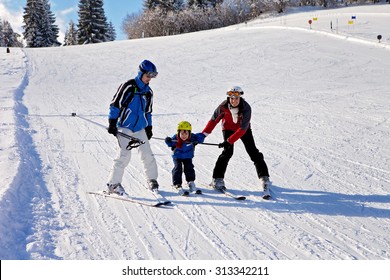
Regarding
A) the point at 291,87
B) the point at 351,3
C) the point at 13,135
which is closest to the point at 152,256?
the point at 13,135

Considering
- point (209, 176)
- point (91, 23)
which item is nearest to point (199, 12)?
point (91, 23)

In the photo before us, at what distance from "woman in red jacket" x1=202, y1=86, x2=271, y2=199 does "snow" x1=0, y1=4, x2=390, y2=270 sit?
304 mm

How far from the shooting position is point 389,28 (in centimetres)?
3247

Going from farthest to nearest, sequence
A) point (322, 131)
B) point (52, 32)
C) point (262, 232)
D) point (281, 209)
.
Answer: point (52, 32), point (322, 131), point (281, 209), point (262, 232)

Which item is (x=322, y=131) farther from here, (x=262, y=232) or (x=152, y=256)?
(x=152, y=256)

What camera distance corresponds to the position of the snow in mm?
4410

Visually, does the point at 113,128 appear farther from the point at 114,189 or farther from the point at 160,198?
the point at 160,198

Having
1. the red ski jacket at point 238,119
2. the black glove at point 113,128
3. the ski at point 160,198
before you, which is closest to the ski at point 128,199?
the ski at point 160,198

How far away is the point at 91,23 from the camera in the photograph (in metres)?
55.5

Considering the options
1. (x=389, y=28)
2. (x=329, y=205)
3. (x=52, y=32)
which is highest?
(x=52, y=32)

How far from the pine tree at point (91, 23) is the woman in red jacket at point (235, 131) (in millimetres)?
52810

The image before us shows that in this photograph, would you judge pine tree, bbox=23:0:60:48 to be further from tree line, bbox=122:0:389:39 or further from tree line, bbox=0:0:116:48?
tree line, bbox=122:0:389:39
